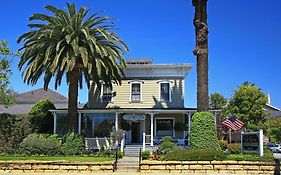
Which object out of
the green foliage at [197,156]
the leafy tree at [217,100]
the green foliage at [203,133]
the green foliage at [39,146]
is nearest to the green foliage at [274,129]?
the leafy tree at [217,100]

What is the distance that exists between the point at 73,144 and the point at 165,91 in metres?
10.8

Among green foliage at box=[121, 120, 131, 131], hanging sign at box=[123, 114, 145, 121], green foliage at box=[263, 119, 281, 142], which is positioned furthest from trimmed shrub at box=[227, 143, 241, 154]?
green foliage at box=[263, 119, 281, 142]

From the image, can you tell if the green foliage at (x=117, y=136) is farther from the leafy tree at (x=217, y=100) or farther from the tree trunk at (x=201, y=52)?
the leafy tree at (x=217, y=100)

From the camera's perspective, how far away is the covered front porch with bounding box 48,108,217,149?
3041 cm

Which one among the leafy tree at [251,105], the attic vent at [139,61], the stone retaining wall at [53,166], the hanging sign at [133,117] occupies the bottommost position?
the stone retaining wall at [53,166]

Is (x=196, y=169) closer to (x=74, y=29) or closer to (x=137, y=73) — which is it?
(x=74, y=29)

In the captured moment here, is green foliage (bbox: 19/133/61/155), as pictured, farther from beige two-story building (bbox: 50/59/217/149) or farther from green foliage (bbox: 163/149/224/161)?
green foliage (bbox: 163/149/224/161)

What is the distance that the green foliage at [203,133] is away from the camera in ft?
69.5

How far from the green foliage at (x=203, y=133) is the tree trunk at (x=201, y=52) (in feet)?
2.65

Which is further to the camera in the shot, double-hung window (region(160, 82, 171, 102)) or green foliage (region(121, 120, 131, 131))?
double-hung window (region(160, 82, 171, 102))

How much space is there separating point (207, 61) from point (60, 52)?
1021 cm

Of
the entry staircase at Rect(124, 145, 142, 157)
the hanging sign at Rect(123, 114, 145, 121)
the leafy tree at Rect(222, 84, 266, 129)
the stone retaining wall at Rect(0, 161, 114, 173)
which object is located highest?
the leafy tree at Rect(222, 84, 266, 129)

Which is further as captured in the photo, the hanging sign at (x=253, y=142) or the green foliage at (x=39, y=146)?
the green foliage at (x=39, y=146)

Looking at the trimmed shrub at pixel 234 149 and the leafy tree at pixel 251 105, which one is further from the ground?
the leafy tree at pixel 251 105
